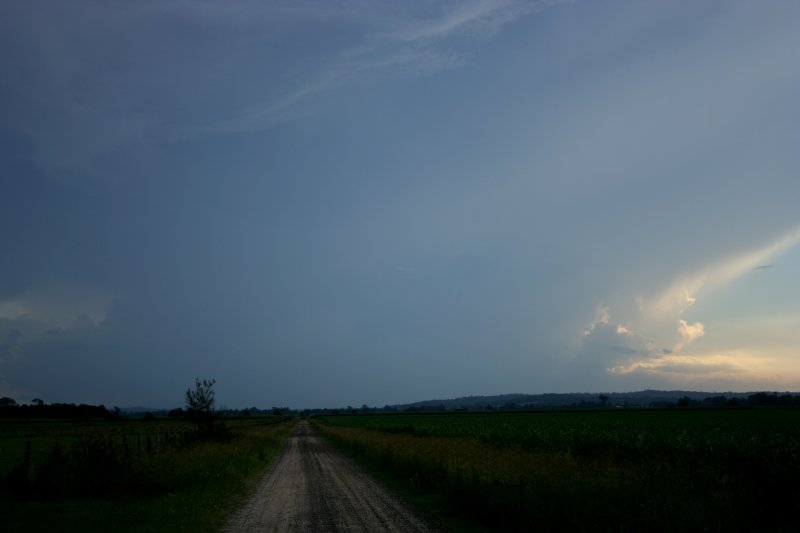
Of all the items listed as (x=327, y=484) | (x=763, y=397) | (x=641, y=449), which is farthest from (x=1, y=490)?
(x=763, y=397)

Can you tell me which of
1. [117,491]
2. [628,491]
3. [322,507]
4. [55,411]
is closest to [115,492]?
[117,491]

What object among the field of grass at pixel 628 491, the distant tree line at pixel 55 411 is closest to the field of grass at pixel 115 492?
the field of grass at pixel 628 491

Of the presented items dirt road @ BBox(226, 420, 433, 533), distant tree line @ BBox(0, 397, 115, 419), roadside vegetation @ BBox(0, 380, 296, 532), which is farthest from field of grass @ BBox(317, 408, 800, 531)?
distant tree line @ BBox(0, 397, 115, 419)

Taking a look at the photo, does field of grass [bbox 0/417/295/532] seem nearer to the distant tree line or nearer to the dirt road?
the dirt road

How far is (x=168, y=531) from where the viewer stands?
41.3 ft

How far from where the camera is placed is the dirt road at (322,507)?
13.8m

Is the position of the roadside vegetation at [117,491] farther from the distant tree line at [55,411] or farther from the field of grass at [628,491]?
the distant tree line at [55,411]

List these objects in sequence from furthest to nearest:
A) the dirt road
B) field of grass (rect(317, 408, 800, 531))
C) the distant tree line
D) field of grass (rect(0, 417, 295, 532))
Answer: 1. the distant tree line
2. field of grass (rect(0, 417, 295, 532))
3. the dirt road
4. field of grass (rect(317, 408, 800, 531))

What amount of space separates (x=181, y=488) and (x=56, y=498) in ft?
12.2

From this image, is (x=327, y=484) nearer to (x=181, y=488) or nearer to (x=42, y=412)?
(x=181, y=488)

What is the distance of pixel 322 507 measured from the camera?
16703mm

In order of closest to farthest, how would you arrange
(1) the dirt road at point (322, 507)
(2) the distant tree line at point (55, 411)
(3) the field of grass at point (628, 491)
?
(3) the field of grass at point (628, 491)
(1) the dirt road at point (322, 507)
(2) the distant tree line at point (55, 411)

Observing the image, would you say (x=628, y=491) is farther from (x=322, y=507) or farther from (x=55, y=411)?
(x=55, y=411)

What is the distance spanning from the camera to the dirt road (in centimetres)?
1380
